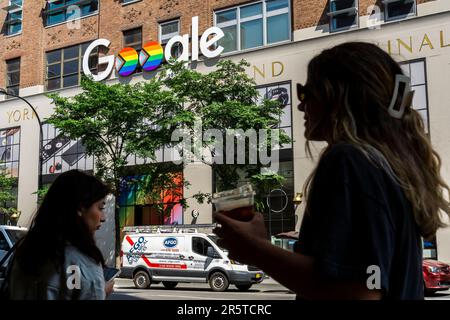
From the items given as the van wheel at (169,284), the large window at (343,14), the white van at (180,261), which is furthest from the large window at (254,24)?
the van wheel at (169,284)

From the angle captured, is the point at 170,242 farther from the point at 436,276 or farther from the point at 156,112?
the point at 436,276

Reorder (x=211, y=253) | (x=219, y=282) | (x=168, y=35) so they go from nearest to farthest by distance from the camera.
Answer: (x=219, y=282)
(x=211, y=253)
(x=168, y=35)

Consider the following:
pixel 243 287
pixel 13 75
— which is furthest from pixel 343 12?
pixel 13 75

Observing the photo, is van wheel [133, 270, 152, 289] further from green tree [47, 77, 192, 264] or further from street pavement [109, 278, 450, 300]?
green tree [47, 77, 192, 264]

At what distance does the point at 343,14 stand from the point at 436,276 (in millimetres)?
13006

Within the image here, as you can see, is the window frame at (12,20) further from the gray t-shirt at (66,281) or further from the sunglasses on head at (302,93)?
the sunglasses on head at (302,93)

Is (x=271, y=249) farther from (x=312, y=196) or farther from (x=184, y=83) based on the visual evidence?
(x=184, y=83)

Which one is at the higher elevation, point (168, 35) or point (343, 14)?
point (168, 35)

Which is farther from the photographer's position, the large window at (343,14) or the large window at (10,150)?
the large window at (10,150)

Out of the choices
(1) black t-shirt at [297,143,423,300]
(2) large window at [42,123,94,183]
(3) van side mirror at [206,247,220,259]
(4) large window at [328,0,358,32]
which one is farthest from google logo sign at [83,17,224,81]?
(1) black t-shirt at [297,143,423,300]

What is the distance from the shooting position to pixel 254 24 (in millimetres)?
25406

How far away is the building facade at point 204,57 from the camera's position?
68.6ft

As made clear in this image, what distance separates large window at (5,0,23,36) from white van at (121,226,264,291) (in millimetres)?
20675

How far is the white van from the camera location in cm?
1689
